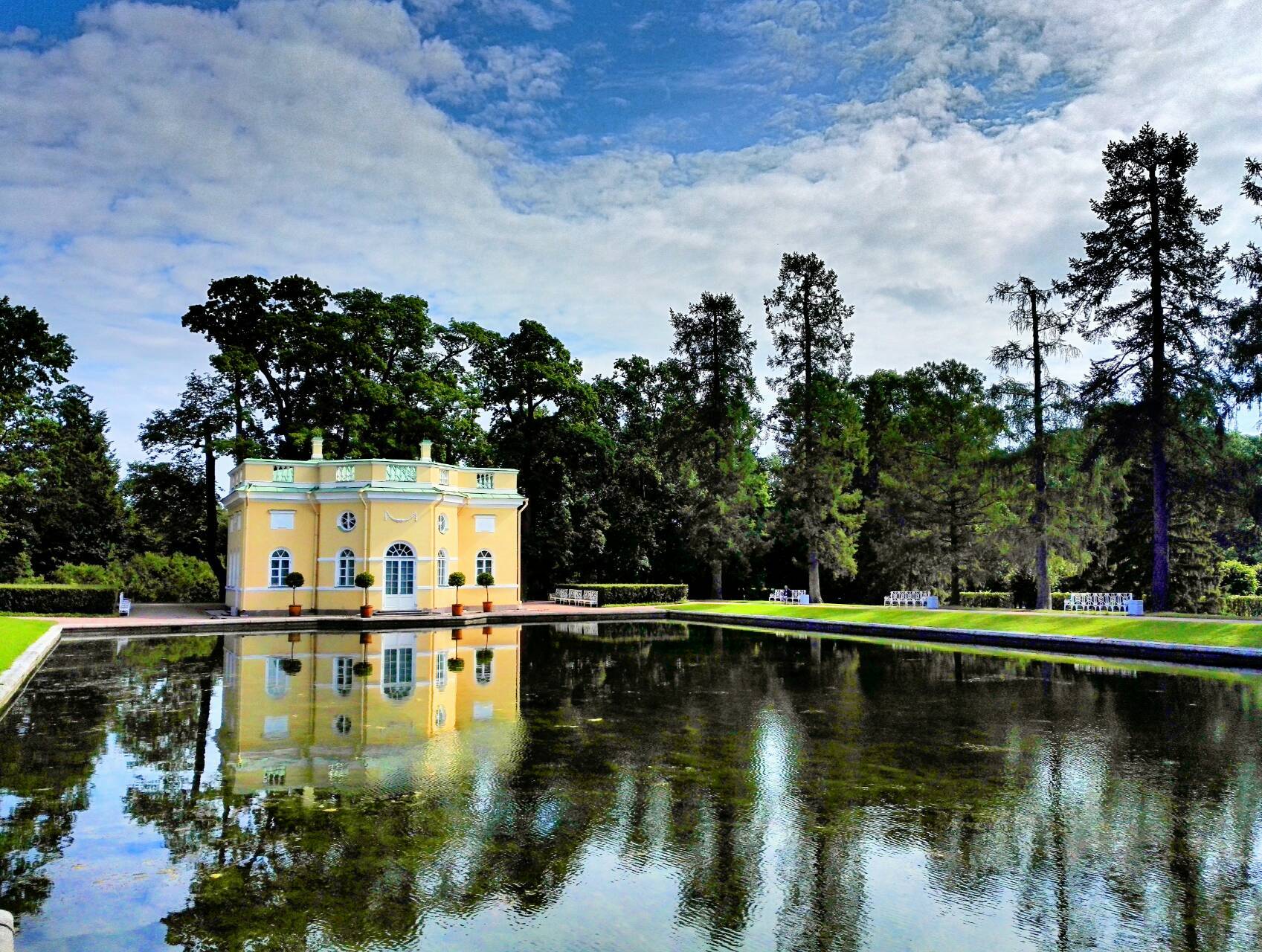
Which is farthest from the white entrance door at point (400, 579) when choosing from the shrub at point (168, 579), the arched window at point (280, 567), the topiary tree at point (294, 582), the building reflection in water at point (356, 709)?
the shrub at point (168, 579)

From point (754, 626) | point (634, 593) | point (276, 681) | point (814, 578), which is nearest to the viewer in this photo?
point (276, 681)

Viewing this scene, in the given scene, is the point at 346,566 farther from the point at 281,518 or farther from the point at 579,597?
the point at 579,597

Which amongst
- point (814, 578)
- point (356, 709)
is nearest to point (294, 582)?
point (356, 709)

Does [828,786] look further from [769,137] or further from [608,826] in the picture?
[769,137]

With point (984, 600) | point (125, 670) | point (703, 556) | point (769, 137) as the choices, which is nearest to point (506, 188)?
point (769, 137)

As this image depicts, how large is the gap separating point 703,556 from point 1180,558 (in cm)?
1801

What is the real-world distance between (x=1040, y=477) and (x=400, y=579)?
824 inches

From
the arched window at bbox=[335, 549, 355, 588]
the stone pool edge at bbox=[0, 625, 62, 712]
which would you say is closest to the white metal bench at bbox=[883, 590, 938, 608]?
the arched window at bbox=[335, 549, 355, 588]

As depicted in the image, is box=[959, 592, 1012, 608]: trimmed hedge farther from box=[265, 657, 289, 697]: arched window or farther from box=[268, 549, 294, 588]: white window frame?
box=[265, 657, 289, 697]: arched window

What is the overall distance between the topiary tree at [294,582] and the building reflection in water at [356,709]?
587 cm

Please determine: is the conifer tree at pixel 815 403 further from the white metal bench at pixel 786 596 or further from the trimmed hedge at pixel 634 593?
the trimmed hedge at pixel 634 593

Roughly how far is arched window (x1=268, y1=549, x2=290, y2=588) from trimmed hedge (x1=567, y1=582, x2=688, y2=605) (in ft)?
36.8

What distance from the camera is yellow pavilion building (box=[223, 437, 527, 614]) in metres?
26.4

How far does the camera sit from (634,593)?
1321 inches
